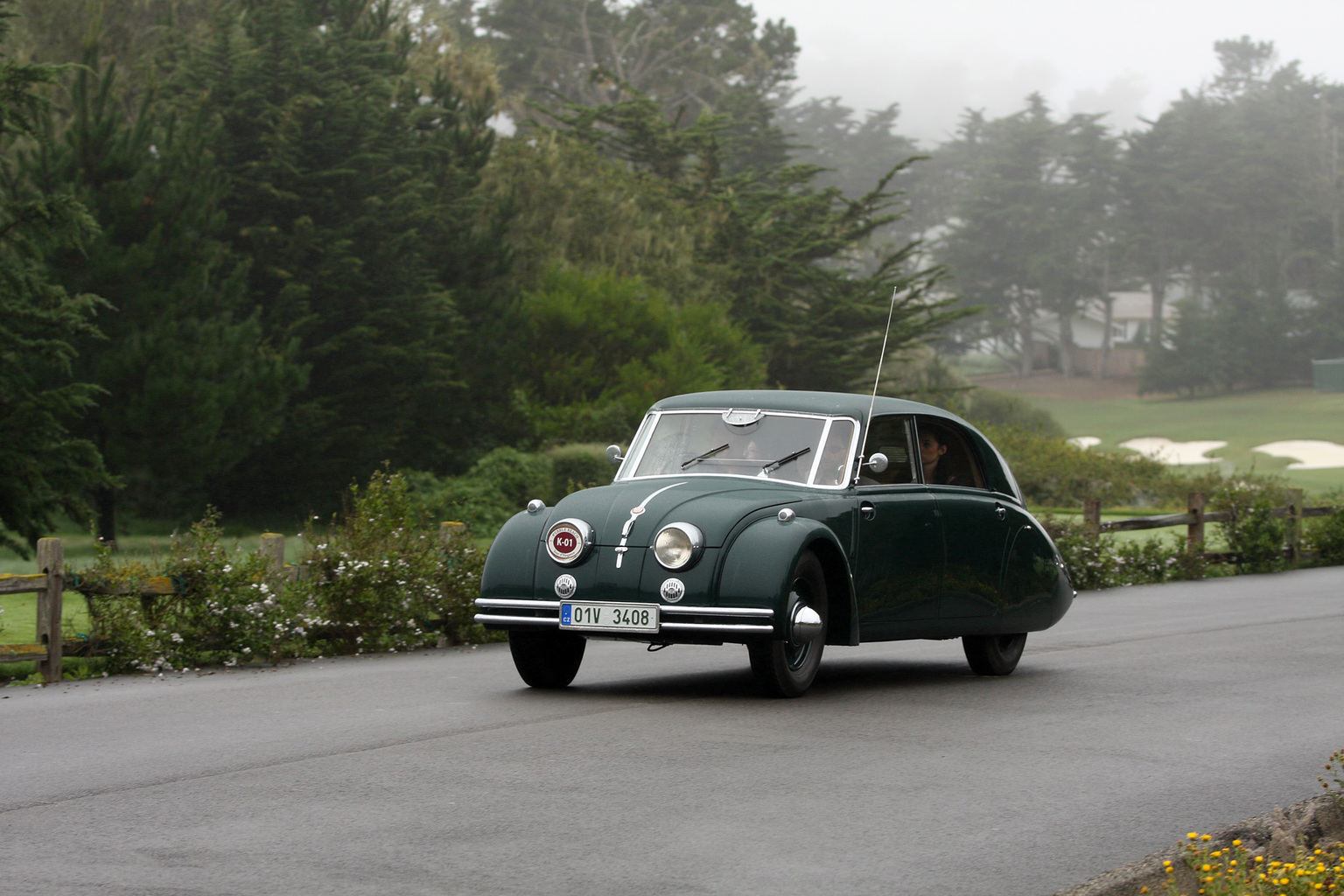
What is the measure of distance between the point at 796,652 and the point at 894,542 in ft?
3.59

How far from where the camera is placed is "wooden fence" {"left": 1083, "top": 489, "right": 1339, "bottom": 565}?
2311 centimetres

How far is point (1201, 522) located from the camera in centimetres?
2517

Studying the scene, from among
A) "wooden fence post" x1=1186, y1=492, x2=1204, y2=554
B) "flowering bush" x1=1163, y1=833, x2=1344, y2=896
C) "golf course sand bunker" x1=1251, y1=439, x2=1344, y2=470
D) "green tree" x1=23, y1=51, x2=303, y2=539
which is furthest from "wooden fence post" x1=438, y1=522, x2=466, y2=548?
"golf course sand bunker" x1=1251, y1=439, x2=1344, y2=470

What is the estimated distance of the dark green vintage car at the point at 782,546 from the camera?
9.33 metres

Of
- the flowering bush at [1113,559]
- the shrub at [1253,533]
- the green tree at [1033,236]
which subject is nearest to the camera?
the flowering bush at [1113,559]

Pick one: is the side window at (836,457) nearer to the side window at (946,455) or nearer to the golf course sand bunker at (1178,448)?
the side window at (946,455)

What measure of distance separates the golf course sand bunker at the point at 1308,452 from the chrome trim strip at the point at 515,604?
233 ft

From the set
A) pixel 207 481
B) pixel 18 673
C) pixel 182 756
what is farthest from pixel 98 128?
pixel 182 756

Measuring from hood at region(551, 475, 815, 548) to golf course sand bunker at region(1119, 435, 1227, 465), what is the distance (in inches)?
2641

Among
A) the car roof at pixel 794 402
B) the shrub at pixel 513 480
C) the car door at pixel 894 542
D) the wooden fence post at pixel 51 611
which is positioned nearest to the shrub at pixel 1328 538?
the shrub at pixel 513 480

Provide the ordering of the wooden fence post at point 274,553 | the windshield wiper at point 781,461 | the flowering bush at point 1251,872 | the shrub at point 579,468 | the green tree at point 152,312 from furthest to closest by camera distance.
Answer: the shrub at point 579,468 → the green tree at point 152,312 → the wooden fence post at point 274,553 → the windshield wiper at point 781,461 → the flowering bush at point 1251,872

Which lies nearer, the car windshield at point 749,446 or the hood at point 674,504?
the hood at point 674,504

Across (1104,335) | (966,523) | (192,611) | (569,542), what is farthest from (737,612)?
(1104,335)

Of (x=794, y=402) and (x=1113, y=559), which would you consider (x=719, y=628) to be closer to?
(x=794, y=402)
